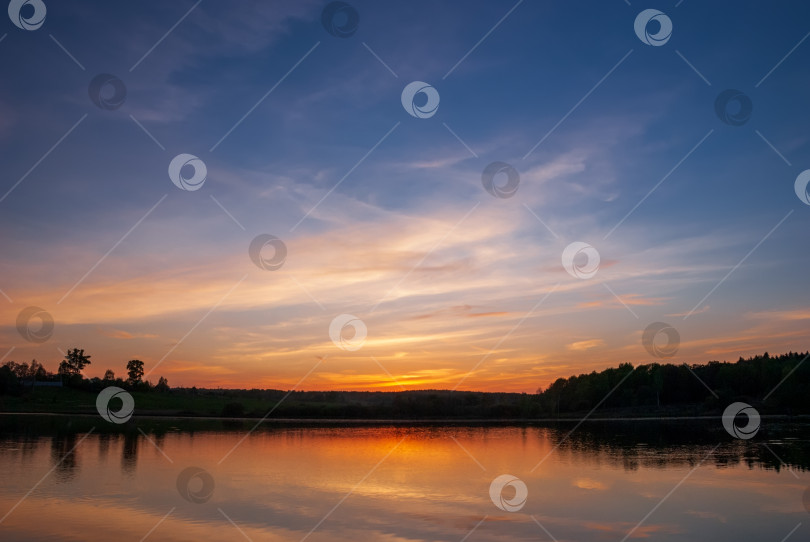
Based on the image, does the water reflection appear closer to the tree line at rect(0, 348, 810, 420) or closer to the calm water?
the calm water

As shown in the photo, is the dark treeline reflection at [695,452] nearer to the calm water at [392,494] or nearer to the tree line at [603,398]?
the calm water at [392,494]

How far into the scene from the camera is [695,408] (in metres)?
131

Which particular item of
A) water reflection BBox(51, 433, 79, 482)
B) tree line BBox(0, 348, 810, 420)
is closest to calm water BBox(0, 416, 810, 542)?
water reflection BBox(51, 433, 79, 482)

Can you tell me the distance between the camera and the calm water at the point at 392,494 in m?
19.8

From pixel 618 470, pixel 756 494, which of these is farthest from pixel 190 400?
pixel 756 494

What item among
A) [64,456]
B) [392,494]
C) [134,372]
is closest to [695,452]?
[392,494]

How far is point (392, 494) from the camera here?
87.9ft

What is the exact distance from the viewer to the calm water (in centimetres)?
1980

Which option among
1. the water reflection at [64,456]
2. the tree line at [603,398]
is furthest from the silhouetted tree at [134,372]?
the water reflection at [64,456]

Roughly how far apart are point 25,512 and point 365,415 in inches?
4180

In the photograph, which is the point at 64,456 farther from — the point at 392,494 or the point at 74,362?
the point at 74,362

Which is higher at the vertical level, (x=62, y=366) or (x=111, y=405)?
(x=62, y=366)

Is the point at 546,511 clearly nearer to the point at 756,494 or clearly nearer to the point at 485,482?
the point at 485,482

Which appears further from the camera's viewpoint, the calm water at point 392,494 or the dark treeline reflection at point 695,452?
the dark treeline reflection at point 695,452
